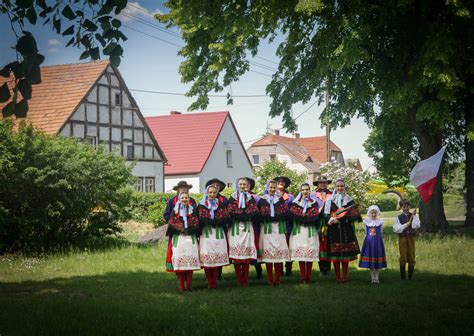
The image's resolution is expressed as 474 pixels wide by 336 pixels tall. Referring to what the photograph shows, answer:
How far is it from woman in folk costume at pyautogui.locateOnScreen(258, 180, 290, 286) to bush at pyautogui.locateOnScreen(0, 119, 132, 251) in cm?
743

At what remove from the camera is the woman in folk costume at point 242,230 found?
10.4 metres

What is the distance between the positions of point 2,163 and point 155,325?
9679 mm

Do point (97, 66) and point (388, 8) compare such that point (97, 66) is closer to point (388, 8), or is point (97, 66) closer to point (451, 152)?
point (451, 152)

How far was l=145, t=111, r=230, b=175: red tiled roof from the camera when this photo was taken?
43.8 m

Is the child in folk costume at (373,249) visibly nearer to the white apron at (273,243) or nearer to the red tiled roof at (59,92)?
the white apron at (273,243)

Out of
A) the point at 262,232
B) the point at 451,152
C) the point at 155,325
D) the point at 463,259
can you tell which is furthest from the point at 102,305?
the point at 451,152

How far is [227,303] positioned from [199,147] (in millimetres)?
36652

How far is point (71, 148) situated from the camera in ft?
56.3

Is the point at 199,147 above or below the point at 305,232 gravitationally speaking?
above

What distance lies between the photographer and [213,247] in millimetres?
10227

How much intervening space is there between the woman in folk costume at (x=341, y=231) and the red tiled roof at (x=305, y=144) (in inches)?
2311

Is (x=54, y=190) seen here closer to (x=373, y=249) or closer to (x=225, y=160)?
(x=373, y=249)

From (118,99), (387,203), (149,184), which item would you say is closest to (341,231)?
(118,99)

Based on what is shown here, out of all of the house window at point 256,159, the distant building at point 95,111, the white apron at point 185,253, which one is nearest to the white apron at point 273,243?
the white apron at point 185,253
